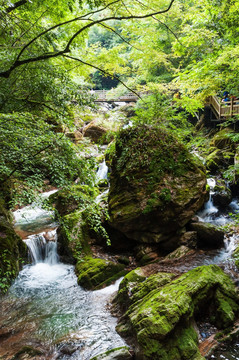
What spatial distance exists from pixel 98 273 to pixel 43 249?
10.1 feet

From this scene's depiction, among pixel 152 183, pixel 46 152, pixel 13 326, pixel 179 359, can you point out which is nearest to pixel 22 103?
pixel 46 152

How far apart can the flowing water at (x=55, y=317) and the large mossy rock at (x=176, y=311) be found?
634 mm

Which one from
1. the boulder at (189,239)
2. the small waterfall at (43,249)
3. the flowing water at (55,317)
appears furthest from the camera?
the small waterfall at (43,249)

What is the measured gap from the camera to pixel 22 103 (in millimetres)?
4934

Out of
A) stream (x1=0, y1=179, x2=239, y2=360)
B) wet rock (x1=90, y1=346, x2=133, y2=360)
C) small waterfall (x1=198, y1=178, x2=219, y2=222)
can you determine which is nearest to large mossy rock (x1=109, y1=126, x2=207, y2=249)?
stream (x1=0, y1=179, x2=239, y2=360)

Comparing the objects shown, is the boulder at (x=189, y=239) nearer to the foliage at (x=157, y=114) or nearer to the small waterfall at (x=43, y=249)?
the foliage at (x=157, y=114)

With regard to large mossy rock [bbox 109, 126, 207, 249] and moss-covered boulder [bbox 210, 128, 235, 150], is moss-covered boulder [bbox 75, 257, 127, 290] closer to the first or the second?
large mossy rock [bbox 109, 126, 207, 249]

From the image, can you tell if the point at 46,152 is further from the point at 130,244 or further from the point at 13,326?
the point at 130,244

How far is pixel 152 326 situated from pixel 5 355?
2743 millimetres

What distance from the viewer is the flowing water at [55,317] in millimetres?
4262

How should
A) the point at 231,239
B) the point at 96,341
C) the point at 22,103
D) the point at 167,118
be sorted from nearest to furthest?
the point at 96,341 < the point at 22,103 < the point at 231,239 < the point at 167,118

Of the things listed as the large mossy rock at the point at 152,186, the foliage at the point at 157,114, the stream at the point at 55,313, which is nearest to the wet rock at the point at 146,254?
the large mossy rock at the point at 152,186

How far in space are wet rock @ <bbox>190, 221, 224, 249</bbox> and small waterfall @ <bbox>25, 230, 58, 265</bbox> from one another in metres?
5.21

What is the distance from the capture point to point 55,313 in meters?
5.51
